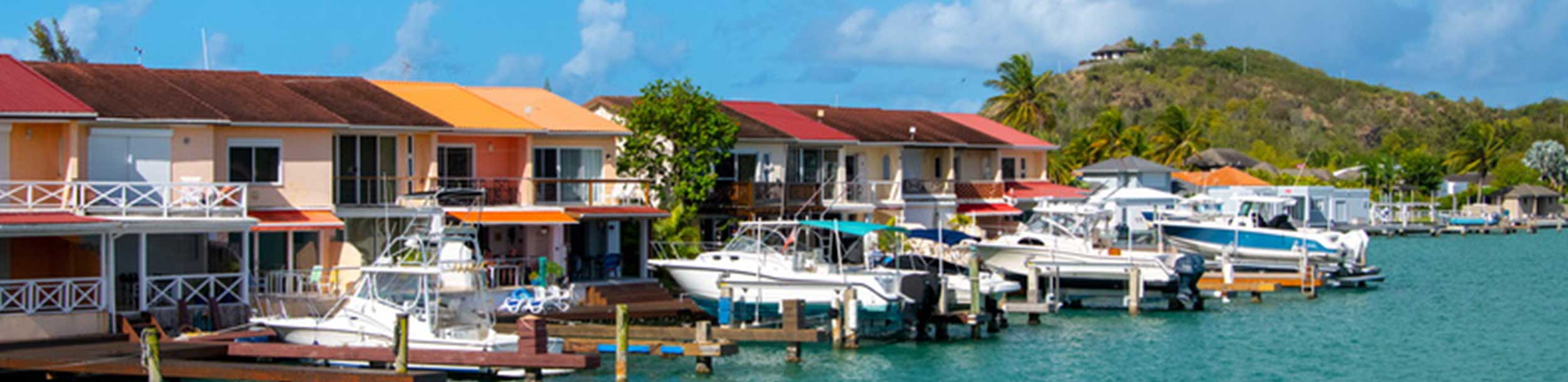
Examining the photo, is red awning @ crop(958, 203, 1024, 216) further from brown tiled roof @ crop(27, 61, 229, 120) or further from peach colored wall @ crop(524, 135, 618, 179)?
brown tiled roof @ crop(27, 61, 229, 120)

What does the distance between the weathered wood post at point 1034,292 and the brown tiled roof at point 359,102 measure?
15.0m

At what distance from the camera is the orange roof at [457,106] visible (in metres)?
42.2

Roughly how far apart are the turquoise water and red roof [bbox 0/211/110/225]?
8.84 meters

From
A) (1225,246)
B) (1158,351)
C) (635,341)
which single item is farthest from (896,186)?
(635,341)

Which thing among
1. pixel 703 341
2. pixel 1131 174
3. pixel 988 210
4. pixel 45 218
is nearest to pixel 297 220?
pixel 45 218

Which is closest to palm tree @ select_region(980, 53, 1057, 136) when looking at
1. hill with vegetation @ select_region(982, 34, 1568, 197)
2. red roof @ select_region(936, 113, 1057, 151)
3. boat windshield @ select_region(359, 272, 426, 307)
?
hill with vegetation @ select_region(982, 34, 1568, 197)

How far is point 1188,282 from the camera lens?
151ft

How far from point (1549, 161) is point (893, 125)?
3582 inches

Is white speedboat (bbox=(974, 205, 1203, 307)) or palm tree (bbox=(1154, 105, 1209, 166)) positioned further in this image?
palm tree (bbox=(1154, 105, 1209, 166))

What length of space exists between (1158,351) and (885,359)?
6795 mm

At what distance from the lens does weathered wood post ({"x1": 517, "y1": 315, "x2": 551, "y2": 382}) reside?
90.0 feet

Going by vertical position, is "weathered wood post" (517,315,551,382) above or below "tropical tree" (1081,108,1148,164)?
below

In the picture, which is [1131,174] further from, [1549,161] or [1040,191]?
[1549,161]

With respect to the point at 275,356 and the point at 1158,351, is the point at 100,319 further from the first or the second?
the point at 1158,351
